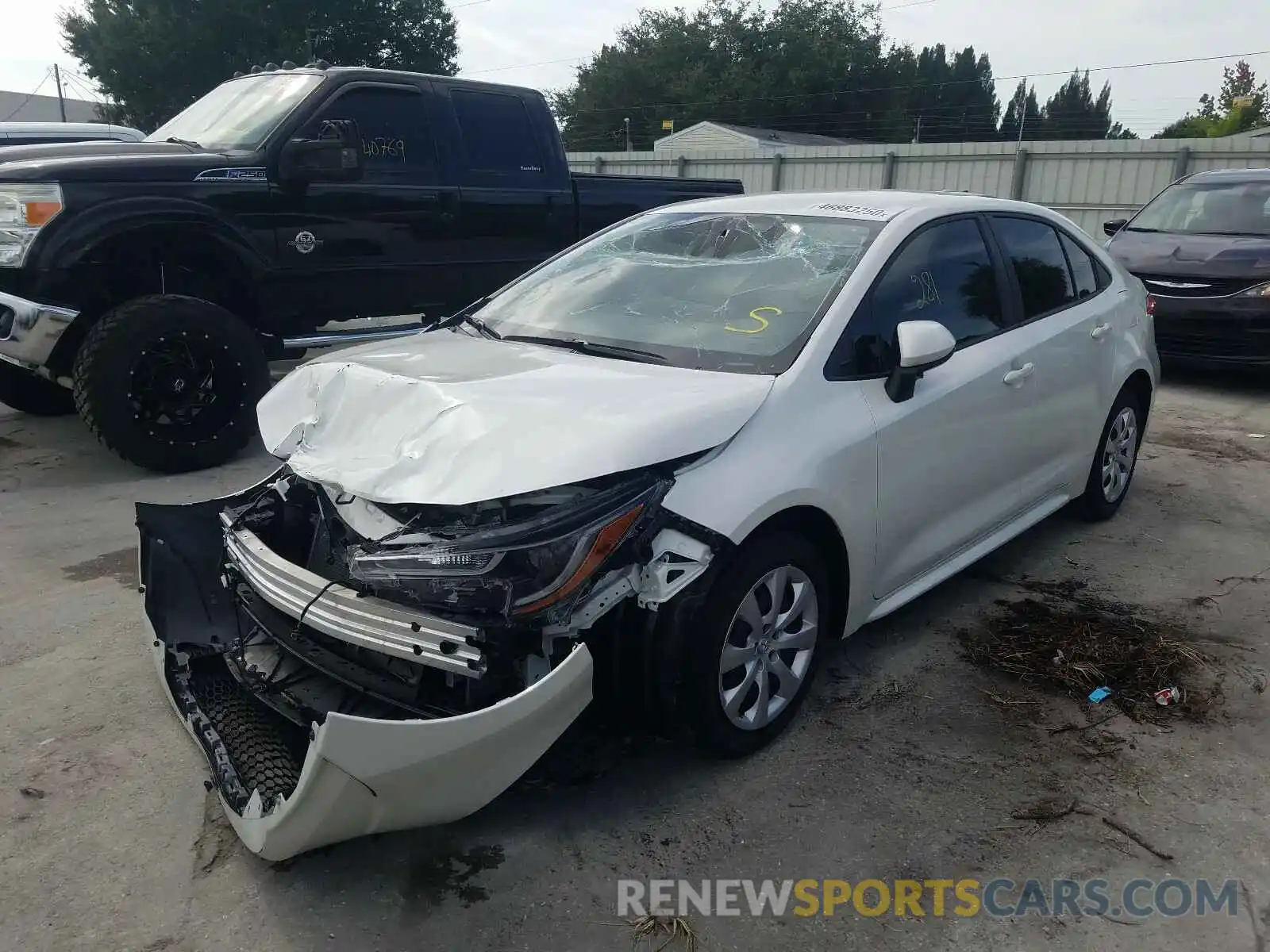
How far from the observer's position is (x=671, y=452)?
8.68ft

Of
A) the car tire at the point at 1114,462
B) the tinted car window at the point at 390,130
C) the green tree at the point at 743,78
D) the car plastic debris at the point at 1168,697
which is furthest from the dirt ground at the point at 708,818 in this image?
the green tree at the point at 743,78

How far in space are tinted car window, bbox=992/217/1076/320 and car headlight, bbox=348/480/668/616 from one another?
2508 millimetres

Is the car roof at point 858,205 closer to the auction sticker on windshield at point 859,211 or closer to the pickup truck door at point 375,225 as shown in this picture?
the auction sticker on windshield at point 859,211

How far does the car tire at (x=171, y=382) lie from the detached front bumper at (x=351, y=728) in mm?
2745

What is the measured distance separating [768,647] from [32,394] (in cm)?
619

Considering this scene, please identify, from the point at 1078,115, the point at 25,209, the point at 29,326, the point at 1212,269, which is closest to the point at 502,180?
the point at 25,209

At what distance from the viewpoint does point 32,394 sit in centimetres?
691

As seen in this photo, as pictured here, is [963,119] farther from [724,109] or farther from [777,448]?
[777,448]

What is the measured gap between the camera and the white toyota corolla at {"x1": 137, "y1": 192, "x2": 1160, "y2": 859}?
8.04ft

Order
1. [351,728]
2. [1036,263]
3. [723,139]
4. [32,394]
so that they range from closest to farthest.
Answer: [351,728] < [1036,263] < [32,394] < [723,139]

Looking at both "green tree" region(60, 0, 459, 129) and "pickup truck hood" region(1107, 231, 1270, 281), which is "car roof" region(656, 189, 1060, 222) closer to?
"pickup truck hood" region(1107, 231, 1270, 281)

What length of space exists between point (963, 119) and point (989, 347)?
7842cm

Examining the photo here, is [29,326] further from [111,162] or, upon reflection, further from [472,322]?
[472,322]

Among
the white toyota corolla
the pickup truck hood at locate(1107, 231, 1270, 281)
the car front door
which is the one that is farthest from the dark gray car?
the car front door
